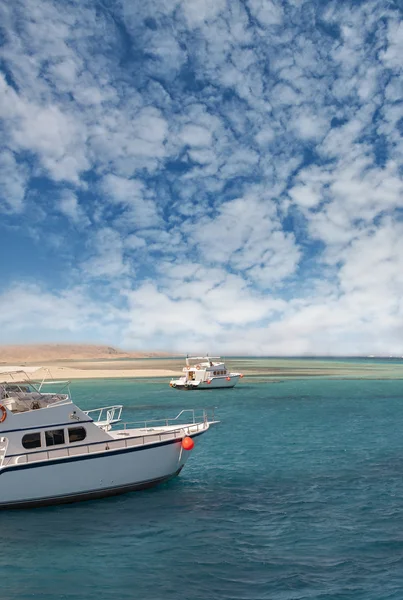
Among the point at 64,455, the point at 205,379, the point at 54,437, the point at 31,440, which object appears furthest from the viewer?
the point at 205,379

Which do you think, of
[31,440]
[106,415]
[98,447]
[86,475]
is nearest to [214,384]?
[106,415]

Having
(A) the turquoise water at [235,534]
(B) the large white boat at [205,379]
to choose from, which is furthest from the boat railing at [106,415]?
(B) the large white boat at [205,379]

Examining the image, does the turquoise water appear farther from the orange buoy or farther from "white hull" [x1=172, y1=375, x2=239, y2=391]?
"white hull" [x1=172, y1=375, x2=239, y2=391]

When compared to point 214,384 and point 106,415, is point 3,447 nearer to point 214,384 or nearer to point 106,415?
point 106,415

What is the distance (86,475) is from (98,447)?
4.22 ft

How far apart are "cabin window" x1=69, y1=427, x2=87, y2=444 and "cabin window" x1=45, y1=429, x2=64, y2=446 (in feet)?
1.19

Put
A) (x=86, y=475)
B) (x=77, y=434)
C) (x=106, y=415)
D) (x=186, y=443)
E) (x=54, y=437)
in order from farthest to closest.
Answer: (x=106, y=415), (x=186, y=443), (x=77, y=434), (x=54, y=437), (x=86, y=475)

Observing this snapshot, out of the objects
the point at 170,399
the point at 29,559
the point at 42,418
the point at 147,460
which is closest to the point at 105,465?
the point at 147,460

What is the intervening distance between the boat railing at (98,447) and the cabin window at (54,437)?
1.18 feet

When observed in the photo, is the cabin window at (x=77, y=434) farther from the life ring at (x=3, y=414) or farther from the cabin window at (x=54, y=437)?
the life ring at (x=3, y=414)

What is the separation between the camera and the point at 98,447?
1948cm

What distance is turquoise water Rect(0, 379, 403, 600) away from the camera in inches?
474

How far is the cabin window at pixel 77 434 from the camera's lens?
19344 mm

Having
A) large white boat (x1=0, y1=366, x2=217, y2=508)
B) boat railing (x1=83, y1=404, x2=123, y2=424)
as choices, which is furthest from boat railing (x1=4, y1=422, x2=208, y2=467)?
boat railing (x1=83, y1=404, x2=123, y2=424)
